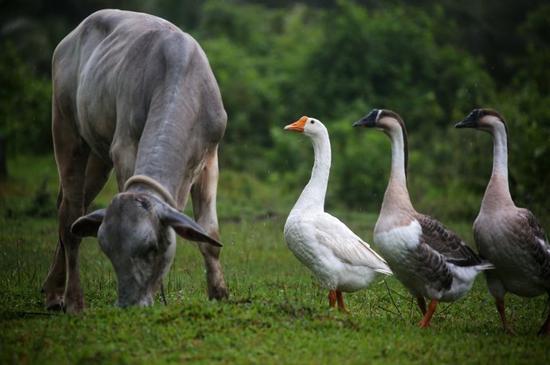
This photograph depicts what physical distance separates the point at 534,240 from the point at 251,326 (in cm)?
245

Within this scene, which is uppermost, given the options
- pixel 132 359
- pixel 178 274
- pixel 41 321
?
pixel 132 359

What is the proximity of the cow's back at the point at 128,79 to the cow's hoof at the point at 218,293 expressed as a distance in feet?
4.28

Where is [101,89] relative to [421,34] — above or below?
above

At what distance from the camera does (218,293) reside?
7.98 meters

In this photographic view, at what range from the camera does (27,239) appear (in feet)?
39.0

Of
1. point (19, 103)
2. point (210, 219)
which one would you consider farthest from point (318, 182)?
point (19, 103)

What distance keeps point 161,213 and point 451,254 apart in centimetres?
245

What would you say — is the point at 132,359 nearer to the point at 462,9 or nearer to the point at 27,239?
the point at 27,239

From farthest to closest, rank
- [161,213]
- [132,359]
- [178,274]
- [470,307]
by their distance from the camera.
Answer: [178,274] → [470,307] → [161,213] → [132,359]

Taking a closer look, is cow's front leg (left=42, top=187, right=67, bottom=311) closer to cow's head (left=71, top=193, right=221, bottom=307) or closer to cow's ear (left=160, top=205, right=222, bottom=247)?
cow's head (left=71, top=193, right=221, bottom=307)

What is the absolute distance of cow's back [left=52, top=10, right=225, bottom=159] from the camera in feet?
25.4

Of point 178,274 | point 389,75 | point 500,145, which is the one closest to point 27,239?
point 178,274

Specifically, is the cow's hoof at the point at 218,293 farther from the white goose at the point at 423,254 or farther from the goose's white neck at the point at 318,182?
the white goose at the point at 423,254

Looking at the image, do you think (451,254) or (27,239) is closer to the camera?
(451,254)
